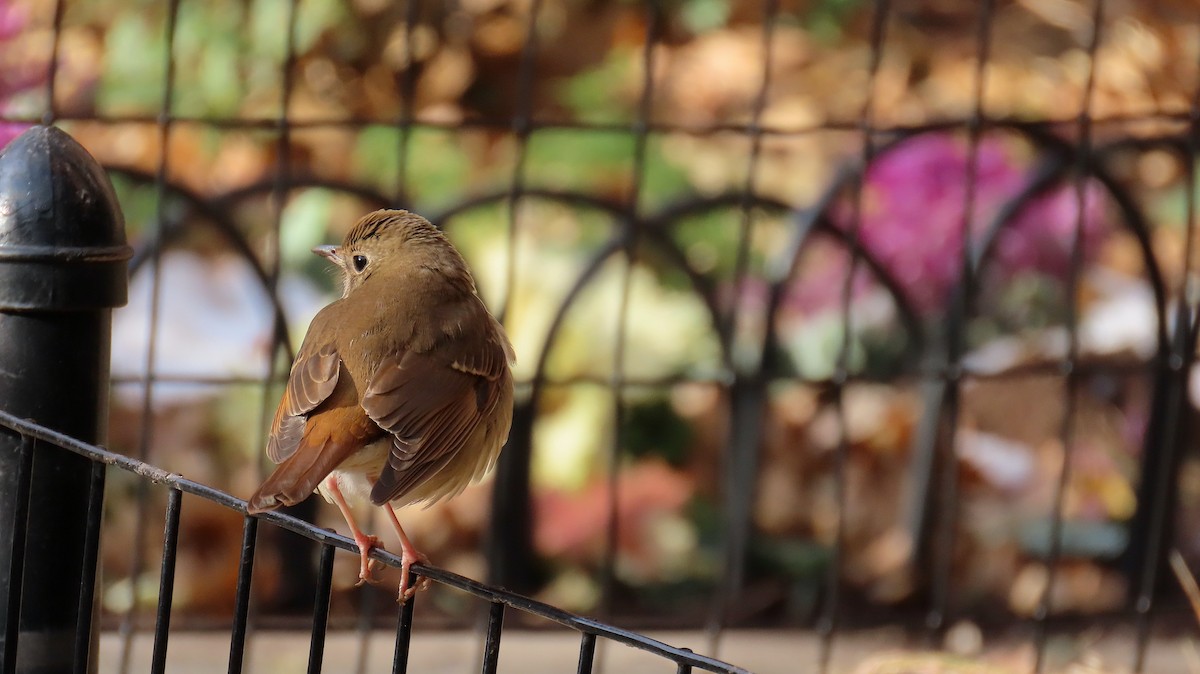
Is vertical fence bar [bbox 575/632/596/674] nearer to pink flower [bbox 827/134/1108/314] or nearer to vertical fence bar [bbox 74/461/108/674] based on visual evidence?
vertical fence bar [bbox 74/461/108/674]

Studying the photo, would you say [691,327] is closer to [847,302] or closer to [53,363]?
[847,302]

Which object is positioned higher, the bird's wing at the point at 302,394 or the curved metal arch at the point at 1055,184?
the curved metal arch at the point at 1055,184

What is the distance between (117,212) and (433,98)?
9.72 ft

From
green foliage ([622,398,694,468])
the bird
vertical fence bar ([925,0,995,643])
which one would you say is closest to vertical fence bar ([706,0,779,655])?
green foliage ([622,398,694,468])

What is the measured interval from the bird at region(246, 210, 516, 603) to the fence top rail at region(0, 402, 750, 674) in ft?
0.59

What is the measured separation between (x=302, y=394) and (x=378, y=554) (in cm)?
45

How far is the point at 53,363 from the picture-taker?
1671mm

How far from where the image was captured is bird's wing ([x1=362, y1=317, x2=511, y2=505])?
1.96 m

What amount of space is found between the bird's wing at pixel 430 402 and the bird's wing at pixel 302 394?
56 millimetres

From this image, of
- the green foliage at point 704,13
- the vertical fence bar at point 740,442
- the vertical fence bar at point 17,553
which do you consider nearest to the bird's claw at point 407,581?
the vertical fence bar at point 17,553

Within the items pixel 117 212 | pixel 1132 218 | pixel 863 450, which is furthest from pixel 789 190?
pixel 117 212

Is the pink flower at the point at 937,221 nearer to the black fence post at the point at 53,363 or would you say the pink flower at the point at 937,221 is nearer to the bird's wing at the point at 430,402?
the bird's wing at the point at 430,402

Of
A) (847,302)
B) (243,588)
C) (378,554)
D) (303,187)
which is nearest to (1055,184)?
(847,302)

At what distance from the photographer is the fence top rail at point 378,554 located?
137cm
